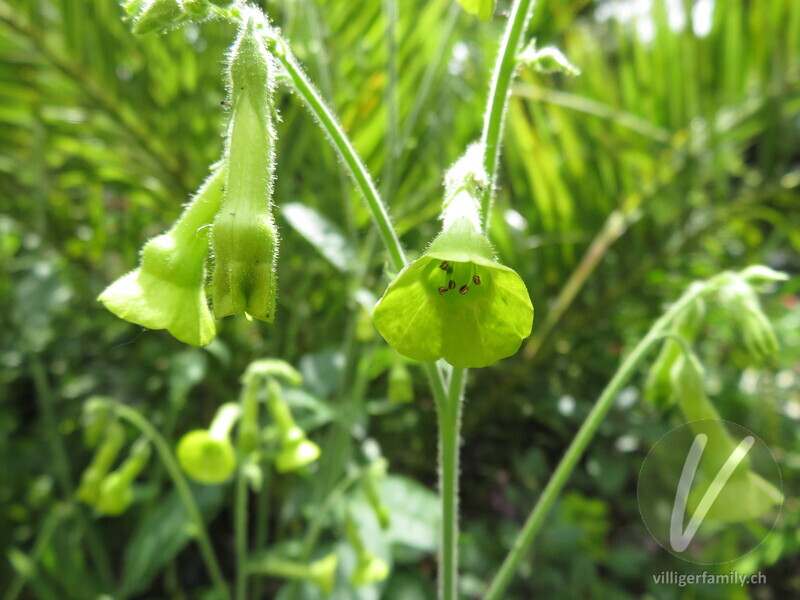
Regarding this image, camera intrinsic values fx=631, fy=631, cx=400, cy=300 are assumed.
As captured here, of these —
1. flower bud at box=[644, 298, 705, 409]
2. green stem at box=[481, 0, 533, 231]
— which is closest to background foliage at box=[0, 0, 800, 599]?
flower bud at box=[644, 298, 705, 409]

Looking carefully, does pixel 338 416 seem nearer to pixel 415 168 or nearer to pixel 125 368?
pixel 415 168

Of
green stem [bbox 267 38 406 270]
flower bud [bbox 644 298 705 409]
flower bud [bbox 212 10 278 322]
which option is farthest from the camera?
flower bud [bbox 644 298 705 409]

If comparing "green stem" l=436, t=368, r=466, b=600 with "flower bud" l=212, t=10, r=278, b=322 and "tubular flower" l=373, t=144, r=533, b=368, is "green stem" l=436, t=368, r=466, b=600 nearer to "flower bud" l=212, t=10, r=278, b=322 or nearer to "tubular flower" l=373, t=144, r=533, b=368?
"tubular flower" l=373, t=144, r=533, b=368

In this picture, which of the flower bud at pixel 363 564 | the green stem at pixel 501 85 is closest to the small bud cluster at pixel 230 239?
the green stem at pixel 501 85

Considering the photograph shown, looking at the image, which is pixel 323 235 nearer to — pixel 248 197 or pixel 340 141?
pixel 340 141

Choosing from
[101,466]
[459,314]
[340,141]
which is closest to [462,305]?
Result: [459,314]

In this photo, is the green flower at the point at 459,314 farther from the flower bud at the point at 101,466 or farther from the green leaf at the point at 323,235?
the flower bud at the point at 101,466

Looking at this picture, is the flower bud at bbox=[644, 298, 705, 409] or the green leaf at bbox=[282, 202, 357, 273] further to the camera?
the green leaf at bbox=[282, 202, 357, 273]
